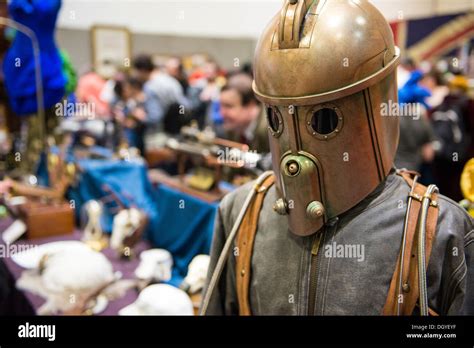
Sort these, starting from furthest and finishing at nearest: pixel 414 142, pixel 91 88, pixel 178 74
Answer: pixel 178 74, pixel 91 88, pixel 414 142

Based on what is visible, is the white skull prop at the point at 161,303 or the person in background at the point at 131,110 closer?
the white skull prop at the point at 161,303

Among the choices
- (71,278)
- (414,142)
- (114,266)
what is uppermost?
(414,142)

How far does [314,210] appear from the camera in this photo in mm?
965

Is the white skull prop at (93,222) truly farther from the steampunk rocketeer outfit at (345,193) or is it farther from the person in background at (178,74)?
the person in background at (178,74)

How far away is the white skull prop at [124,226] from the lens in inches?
98.5

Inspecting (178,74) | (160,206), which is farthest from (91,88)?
(160,206)

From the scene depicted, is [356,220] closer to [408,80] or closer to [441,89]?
[408,80]

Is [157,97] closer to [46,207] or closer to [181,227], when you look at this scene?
[46,207]

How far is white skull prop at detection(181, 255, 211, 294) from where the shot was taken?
1827mm

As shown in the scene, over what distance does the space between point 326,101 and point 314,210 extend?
23 cm

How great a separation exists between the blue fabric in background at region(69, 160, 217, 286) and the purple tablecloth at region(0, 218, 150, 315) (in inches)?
7.7

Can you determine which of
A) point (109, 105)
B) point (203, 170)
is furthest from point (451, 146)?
point (109, 105)

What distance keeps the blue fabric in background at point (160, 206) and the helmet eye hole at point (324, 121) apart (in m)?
1.24

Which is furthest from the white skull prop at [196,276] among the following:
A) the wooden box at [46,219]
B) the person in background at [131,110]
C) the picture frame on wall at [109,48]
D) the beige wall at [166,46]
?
the beige wall at [166,46]
